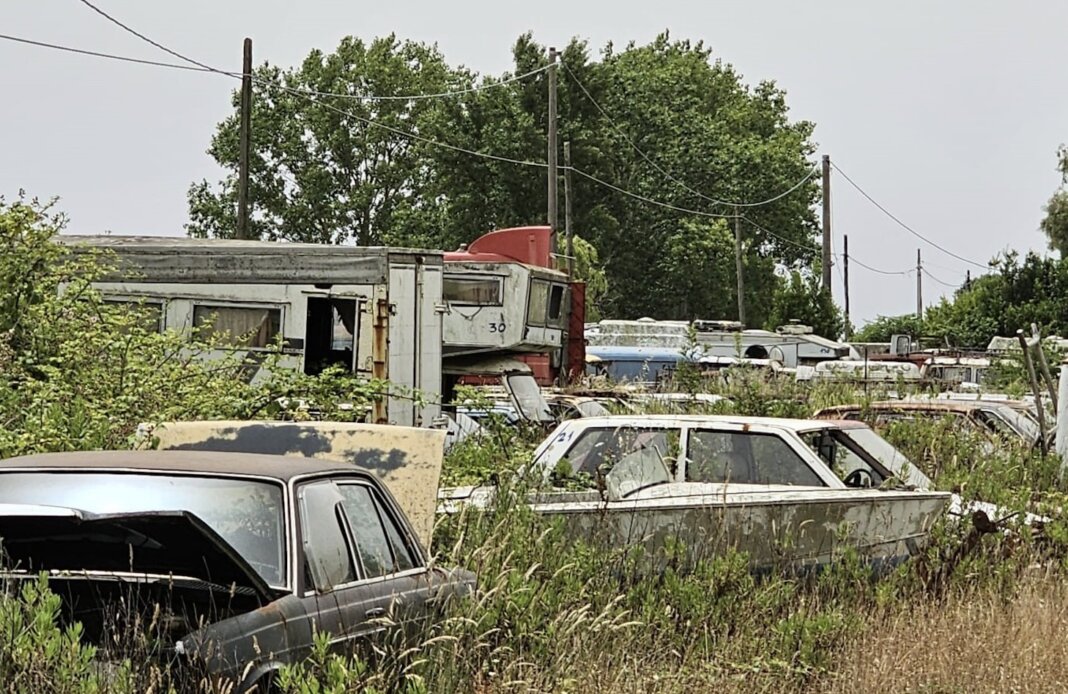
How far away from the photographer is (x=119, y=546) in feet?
19.6

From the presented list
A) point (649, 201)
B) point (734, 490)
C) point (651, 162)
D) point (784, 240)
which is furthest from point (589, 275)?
point (734, 490)

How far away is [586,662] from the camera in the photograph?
698cm

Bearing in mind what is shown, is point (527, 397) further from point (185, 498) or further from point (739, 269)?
point (739, 269)

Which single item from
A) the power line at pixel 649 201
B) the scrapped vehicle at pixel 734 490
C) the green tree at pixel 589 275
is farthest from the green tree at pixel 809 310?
the scrapped vehicle at pixel 734 490

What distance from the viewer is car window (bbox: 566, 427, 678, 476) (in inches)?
424

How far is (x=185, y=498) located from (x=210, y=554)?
1.40ft

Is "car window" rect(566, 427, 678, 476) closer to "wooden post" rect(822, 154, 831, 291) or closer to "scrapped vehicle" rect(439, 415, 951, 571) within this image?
"scrapped vehicle" rect(439, 415, 951, 571)

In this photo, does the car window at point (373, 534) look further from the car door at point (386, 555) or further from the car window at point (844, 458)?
the car window at point (844, 458)

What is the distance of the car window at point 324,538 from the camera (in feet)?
19.8

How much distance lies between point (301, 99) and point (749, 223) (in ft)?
66.1

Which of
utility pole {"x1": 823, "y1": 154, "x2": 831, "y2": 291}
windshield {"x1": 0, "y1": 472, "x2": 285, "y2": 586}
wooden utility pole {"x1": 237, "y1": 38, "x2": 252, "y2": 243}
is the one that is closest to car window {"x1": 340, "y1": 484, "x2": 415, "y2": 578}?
windshield {"x1": 0, "y1": 472, "x2": 285, "y2": 586}

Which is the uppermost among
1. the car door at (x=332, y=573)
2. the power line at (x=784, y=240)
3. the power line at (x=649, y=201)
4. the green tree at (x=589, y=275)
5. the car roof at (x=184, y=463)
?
the power line at (x=649, y=201)

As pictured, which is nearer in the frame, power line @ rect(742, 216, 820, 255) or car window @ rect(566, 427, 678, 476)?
car window @ rect(566, 427, 678, 476)

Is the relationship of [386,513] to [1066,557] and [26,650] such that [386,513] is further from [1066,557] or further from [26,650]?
[1066,557]
